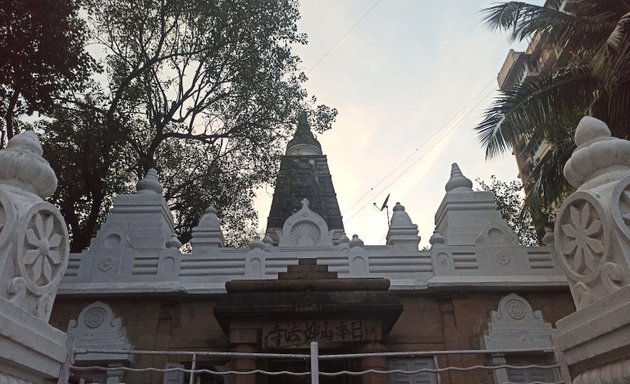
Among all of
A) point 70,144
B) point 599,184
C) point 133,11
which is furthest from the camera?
point 133,11

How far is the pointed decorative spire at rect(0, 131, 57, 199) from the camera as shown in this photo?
3.23 m

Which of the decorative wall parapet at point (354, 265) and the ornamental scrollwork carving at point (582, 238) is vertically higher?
the decorative wall parapet at point (354, 265)

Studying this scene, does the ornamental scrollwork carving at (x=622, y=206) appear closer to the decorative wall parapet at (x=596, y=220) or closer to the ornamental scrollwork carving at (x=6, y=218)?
the decorative wall parapet at (x=596, y=220)

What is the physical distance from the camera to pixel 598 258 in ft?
9.64

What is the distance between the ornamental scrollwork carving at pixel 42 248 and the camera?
292cm

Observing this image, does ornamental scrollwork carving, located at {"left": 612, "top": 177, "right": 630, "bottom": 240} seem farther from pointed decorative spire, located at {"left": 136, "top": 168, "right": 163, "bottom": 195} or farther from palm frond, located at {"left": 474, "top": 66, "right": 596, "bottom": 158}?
pointed decorative spire, located at {"left": 136, "top": 168, "right": 163, "bottom": 195}

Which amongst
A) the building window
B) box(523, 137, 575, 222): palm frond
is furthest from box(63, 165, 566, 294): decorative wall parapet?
the building window

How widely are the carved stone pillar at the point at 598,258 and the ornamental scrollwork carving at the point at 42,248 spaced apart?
3.23 meters

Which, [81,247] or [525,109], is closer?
[525,109]

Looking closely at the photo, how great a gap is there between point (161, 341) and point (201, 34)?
887 cm

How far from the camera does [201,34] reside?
14125 millimetres

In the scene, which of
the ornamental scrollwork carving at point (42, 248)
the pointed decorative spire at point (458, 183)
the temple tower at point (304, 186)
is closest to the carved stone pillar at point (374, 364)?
the ornamental scrollwork carving at point (42, 248)

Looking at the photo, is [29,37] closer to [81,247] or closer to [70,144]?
[70,144]

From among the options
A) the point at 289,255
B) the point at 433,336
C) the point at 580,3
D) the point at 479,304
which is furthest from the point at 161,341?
the point at 580,3
